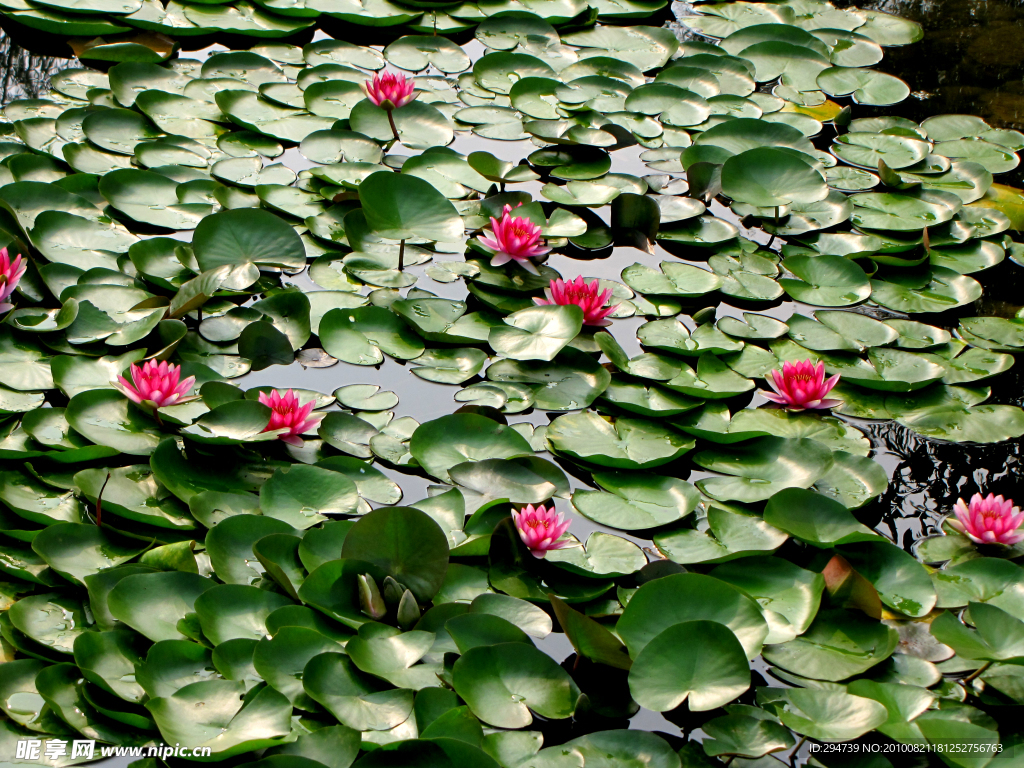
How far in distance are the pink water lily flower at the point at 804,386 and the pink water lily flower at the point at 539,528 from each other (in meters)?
0.80

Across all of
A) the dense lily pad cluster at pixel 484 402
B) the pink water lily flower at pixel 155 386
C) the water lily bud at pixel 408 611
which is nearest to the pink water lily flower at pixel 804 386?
the dense lily pad cluster at pixel 484 402

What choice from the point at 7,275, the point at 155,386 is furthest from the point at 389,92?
the point at 155,386

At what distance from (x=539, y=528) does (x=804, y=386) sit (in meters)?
0.90

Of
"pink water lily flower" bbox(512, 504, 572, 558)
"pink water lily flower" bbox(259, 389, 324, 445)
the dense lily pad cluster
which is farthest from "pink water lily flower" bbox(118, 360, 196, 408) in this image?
"pink water lily flower" bbox(512, 504, 572, 558)

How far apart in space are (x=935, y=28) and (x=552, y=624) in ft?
13.0

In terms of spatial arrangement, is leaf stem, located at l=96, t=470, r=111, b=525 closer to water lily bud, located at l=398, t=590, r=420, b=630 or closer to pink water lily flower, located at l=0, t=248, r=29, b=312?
water lily bud, located at l=398, t=590, r=420, b=630

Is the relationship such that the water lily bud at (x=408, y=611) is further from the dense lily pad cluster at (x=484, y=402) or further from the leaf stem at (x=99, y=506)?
the leaf stem at (x=99, y=506)

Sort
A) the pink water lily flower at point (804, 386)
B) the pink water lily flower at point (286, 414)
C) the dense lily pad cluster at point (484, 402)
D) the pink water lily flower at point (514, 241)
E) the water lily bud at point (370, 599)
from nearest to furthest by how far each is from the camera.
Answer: the dense lily pad cluster at point (484, 402) < the water lily bud at point (370, 599) < the pink water lily flower at point (286, 414) < the pink water lily flower at point (804, 386) < the pink water lily flower at point (514, 241)

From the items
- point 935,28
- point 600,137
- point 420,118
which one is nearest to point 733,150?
point 600,137

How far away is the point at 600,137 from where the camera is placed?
3430mm

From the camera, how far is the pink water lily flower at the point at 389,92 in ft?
11.3

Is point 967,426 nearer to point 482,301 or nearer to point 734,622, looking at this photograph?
point 734,622

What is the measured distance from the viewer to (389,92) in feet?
11.4

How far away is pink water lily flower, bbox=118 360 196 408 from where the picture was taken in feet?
7.19
